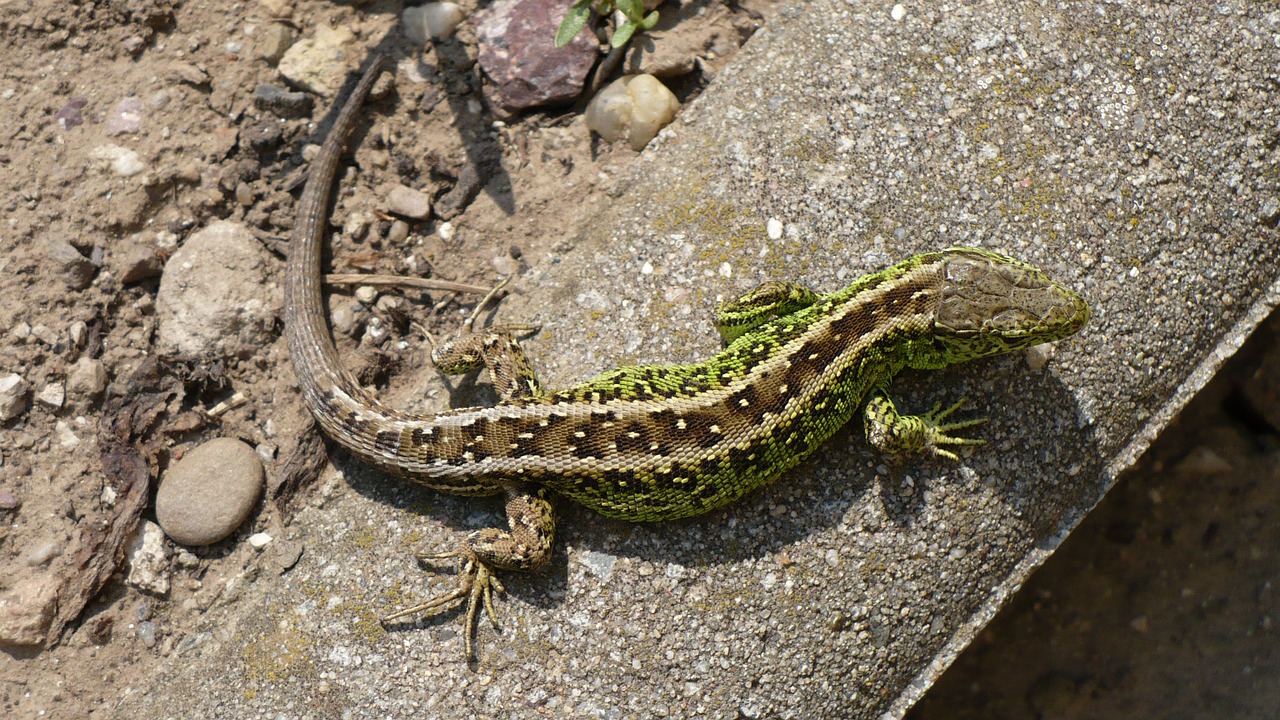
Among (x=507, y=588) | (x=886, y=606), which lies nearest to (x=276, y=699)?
(x=507, y=588)

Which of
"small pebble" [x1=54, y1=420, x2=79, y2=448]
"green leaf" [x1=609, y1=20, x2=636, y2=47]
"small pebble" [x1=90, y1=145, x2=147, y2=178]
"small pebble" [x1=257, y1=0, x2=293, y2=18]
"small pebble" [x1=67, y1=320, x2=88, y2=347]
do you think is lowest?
"small pebble" [x1=54, y1=420, x2=79, y2=448]

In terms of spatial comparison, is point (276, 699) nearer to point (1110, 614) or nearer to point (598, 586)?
point (598, 586)

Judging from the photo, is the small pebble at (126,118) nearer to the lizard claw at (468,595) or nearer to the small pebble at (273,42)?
the small pebble at (273,42)

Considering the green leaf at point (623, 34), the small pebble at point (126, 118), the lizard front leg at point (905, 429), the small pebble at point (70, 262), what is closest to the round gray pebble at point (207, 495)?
the small pebble at point (70, 262)

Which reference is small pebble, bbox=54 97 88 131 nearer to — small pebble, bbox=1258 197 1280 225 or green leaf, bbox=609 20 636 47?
green leaf, bbox=609 20 636 47

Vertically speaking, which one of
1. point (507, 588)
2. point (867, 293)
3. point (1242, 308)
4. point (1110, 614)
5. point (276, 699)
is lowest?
point (1110, 614)

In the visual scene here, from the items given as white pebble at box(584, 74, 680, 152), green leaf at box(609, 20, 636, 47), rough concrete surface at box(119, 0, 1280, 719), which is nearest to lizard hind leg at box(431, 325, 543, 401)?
rough concrete surface at box(119, 0, 1280, 719)

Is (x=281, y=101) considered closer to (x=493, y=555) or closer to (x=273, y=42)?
(x=273, y=42)

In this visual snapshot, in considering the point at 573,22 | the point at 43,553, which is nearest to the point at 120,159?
the point at 43,553
